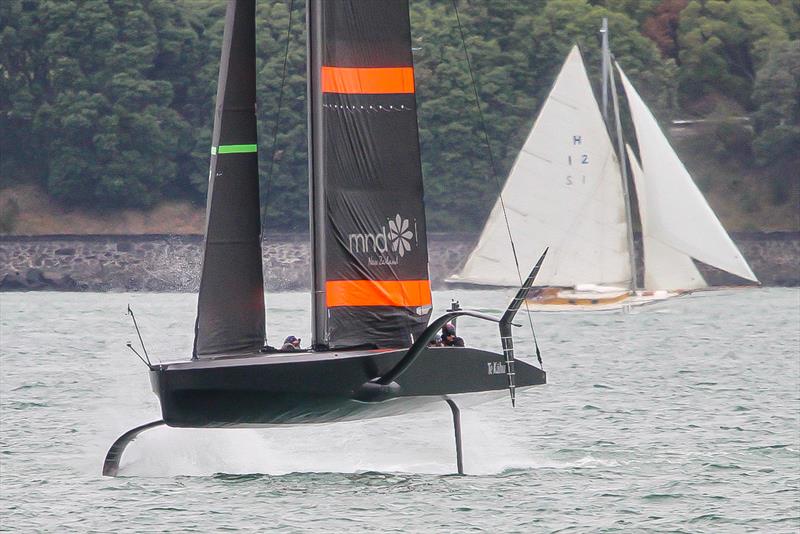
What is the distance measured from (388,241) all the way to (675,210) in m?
33.0

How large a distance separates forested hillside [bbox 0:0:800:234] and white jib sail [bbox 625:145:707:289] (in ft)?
104

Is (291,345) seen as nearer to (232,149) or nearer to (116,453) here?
(232,149)

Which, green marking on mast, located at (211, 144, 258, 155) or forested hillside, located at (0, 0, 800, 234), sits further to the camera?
forested hillside, located at (0, 0, 800, 234)

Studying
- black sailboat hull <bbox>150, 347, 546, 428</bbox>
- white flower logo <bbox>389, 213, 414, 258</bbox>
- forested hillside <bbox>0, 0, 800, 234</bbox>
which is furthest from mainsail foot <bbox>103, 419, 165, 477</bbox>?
forested hillside <bbox>0, 0, 800, 234</bbox>

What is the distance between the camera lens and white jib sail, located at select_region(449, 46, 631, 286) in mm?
48688

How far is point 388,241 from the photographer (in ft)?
60.5

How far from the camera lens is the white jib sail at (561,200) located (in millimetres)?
48688

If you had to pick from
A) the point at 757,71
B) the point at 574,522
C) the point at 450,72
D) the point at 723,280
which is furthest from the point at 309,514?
the point at 757,71

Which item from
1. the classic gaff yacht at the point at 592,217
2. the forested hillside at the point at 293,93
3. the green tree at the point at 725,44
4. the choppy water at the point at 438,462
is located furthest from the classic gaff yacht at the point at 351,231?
the green tree at the point at 725,44

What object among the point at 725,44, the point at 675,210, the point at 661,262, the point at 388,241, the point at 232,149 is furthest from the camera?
the point at 725,44

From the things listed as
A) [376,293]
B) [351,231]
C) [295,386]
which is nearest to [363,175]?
[351,231]

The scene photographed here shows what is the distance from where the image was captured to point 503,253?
4925 cm

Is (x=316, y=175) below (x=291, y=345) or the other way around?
the other way around

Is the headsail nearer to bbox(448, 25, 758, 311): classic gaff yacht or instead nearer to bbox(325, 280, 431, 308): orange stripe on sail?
bbox(325, 280, 431, 308): orange stripe on sail
